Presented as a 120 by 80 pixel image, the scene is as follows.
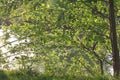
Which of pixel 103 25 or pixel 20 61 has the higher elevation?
pixel 103 25

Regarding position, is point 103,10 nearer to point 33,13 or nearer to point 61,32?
point 61,32

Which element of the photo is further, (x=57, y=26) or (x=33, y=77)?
(x=57, y=26)

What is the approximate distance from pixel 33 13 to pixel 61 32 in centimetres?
122

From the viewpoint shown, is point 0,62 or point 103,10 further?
point 0,62

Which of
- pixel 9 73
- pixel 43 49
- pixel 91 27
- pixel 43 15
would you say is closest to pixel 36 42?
pixel 43 49

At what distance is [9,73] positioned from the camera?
28.5ft

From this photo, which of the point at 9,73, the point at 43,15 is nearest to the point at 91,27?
the point at 43,15

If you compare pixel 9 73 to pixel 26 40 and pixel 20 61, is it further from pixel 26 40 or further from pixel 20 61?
pixel 26 40

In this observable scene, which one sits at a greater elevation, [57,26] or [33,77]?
[57,26]

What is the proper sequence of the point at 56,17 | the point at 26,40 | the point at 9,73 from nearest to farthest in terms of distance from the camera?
the point at 9,73 < the point at 56,17 < the point at 26,40

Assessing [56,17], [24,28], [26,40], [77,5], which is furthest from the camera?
[26,40]

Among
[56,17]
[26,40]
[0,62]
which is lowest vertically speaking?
[0,62]

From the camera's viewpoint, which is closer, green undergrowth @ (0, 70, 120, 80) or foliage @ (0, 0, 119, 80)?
green undergrowth @ (0, 70, 120, 80)

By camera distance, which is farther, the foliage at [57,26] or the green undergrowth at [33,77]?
the foliage at [57,26]
